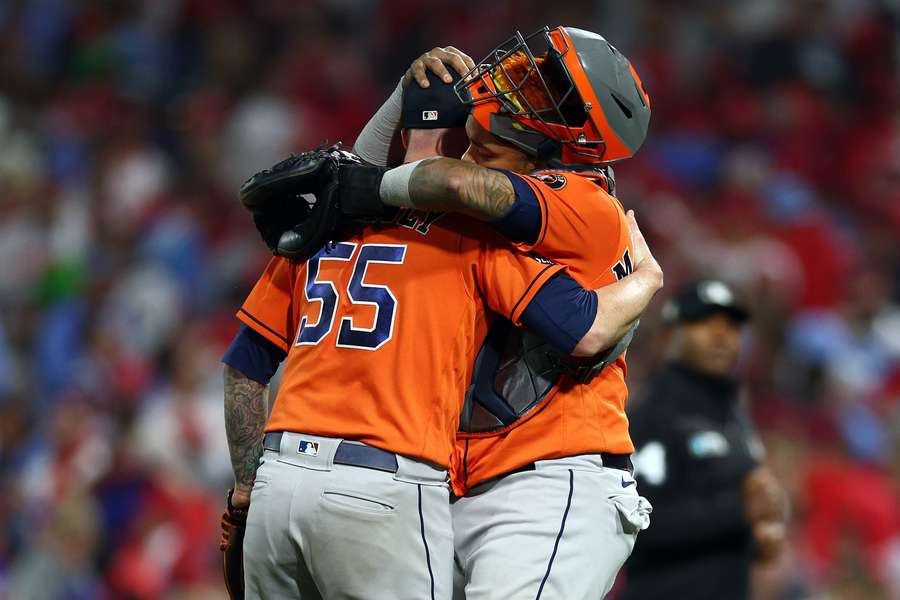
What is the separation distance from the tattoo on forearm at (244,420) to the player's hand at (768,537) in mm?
2372

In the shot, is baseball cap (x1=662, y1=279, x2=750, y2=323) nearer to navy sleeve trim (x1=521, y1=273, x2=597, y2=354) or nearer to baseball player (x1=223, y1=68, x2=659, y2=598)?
baseball player (x1=223, y1=68, x2=659, y2=598)

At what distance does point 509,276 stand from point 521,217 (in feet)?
0.48

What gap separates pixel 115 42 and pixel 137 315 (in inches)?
113

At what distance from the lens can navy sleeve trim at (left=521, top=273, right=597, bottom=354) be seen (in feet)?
10.1

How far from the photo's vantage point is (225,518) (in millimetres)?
3510

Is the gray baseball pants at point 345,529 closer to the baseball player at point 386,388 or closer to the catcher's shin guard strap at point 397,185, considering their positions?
the baseball player at point 386,388

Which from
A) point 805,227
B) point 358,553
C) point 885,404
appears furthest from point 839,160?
point 358,553

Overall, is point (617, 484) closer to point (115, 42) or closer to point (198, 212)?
point (198, 212)

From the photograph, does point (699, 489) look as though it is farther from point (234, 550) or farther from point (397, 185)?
point (397, 185)

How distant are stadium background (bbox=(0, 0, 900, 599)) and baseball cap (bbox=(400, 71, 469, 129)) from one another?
11.5 feet

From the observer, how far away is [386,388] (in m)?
3.07

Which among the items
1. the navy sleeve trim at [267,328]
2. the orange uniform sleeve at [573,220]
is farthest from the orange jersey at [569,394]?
the navy sleeve trim at [267,328]

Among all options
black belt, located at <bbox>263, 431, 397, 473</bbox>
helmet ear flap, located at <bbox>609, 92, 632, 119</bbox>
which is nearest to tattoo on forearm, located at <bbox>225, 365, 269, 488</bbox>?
black belt, located at <bbox>263, 431, 397, 473</bbox>

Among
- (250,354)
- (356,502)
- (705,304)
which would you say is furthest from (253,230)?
(356,502)
